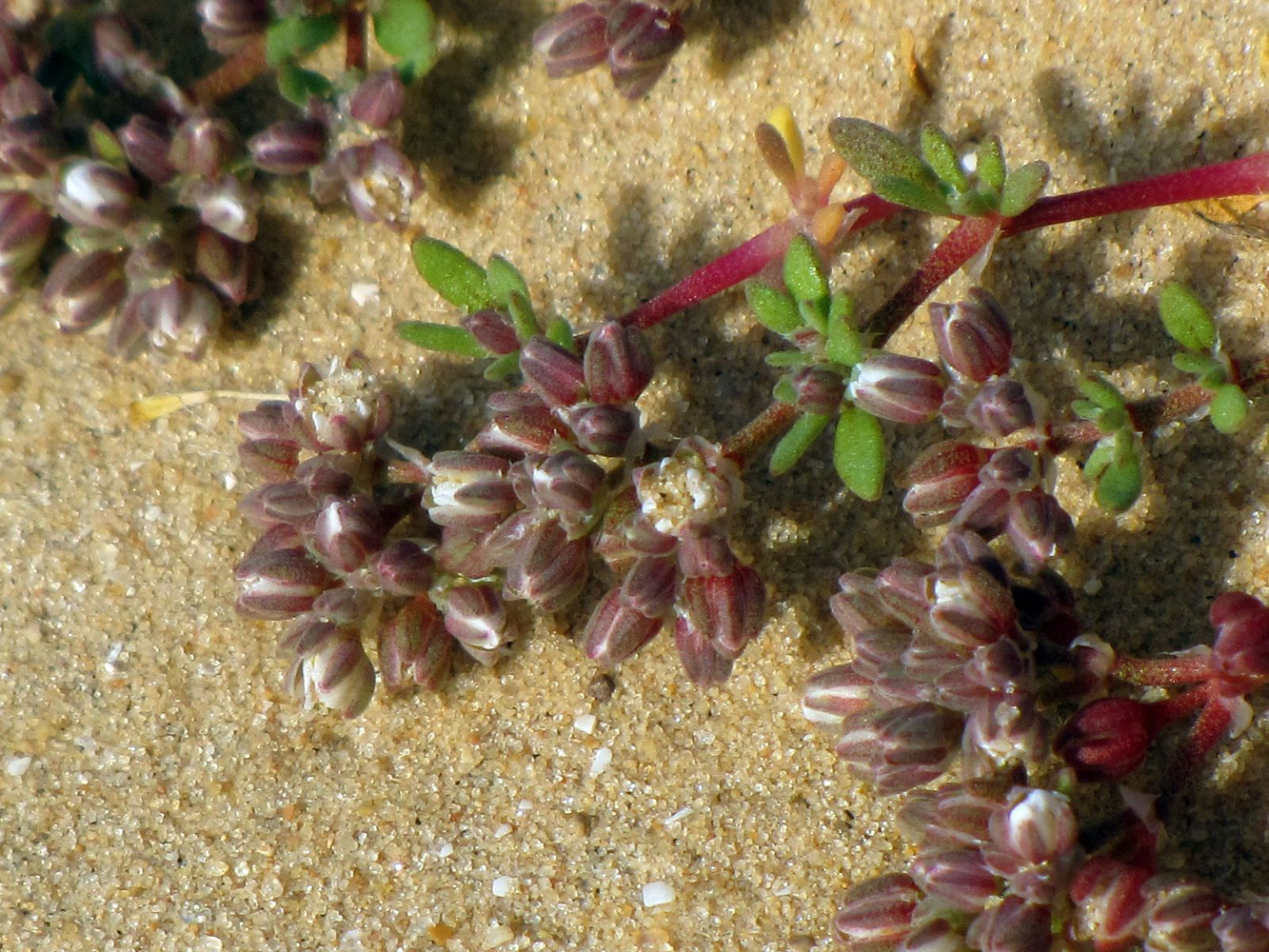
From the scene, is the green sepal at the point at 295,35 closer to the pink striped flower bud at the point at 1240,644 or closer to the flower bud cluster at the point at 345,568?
the flower bud cluster at the point at 345,568

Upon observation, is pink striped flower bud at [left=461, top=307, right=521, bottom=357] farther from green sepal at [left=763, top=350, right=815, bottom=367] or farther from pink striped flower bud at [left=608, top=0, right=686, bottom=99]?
pink striped flower bud at [left=608, top=0, right=686, bottom=99]

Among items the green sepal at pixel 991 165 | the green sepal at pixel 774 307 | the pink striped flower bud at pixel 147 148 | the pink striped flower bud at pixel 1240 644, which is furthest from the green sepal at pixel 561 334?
the pink striped flower bud at pixel 1240 644

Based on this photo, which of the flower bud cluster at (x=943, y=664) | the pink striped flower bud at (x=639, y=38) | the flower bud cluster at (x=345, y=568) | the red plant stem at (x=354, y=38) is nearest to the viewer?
the flower bud cluster at (x=943, y=664)

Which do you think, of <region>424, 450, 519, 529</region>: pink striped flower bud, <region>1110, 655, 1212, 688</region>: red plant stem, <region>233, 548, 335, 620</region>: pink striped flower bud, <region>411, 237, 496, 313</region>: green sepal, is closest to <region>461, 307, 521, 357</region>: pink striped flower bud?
<region>411, 237, 496, 313</region>: green sepal

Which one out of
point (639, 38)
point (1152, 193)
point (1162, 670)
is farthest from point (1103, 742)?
point (639, 38)

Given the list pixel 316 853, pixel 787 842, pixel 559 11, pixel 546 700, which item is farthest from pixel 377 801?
pixel 559 11

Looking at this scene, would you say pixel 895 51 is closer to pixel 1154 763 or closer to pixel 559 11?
pixel 559 11
